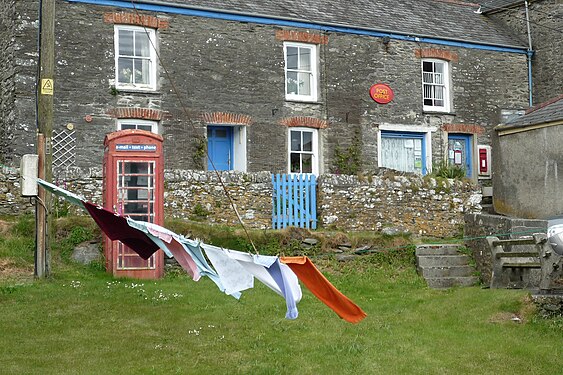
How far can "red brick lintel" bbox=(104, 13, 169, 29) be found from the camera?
20406 mm

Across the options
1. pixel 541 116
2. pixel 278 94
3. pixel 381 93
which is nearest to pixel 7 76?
pixel 278 94

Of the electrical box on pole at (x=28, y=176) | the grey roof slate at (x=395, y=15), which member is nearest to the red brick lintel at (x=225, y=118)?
the grey roof slate at (x=395, y=15)

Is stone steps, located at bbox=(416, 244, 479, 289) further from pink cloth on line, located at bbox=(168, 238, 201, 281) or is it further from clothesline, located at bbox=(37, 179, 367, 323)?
pink cloth on line, located at bbox=(168, 238, 201, 281)

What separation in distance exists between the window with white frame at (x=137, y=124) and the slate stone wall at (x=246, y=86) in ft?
0.77

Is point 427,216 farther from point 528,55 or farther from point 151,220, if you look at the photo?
point 528,55

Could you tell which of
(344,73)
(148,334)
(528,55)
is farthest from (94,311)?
(528,55)

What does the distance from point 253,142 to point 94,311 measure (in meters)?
11.3

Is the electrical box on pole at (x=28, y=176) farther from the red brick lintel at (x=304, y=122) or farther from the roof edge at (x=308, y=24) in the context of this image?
the red brick lintel at (x=304, y=122)

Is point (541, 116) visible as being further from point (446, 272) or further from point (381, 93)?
point (381, 93)

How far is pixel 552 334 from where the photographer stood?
33.7 feet

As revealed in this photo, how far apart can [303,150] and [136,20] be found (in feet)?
19.0

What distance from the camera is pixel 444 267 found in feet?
51.2

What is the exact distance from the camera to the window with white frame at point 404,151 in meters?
24.0

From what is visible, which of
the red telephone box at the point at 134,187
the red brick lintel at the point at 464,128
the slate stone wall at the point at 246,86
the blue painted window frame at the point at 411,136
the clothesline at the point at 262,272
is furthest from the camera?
the red brick lintel at the point at 464,128
